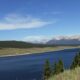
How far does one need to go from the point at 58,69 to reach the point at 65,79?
182ft

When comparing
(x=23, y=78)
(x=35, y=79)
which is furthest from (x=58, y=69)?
(x=23, y=78)

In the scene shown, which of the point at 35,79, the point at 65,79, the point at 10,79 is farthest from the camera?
the point at 10,79

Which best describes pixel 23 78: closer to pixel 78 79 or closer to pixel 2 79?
pixel 2 79

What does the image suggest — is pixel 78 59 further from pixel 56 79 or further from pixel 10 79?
Result: pixel 56 79

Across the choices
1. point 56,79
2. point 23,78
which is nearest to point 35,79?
point 23,78

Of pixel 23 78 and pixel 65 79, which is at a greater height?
pixel 65 79

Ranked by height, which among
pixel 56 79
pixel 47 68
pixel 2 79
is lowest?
pixel 2 79

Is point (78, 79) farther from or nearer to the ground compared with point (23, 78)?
farther from the ground

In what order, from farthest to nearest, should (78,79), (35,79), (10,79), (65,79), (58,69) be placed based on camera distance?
(10,79) < (35,79) < (58,69) < (65,79) < (78,79)

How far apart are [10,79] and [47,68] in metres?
23.5

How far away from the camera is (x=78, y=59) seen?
227 feet

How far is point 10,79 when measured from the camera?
86.5 metres

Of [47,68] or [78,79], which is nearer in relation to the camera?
[78,79]

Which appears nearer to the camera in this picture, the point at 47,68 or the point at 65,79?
the point at 65,79
